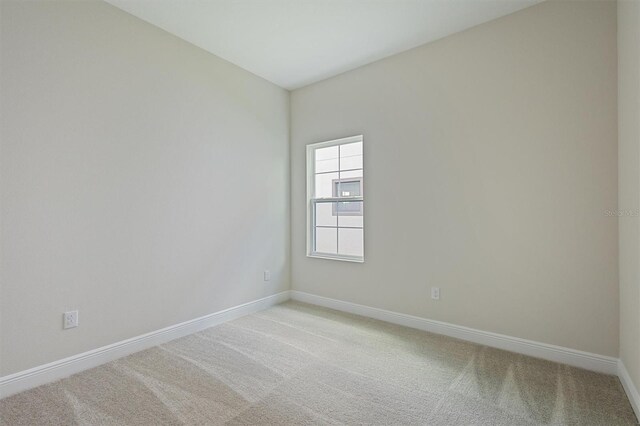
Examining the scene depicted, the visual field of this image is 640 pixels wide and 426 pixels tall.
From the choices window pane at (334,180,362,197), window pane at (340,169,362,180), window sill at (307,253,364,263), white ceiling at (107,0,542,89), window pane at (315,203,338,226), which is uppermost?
white ceiling at (107,0,542,89)

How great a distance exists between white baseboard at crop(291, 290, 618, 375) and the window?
1.90 feet

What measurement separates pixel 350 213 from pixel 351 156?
2.21 ft

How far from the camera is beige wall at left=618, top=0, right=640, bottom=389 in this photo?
66.5 inches

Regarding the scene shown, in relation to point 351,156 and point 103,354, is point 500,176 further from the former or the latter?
point 103,354

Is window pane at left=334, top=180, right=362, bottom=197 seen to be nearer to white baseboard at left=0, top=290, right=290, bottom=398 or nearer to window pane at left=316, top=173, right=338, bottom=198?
window pane at left=316, top=173, right=338, bottom=198

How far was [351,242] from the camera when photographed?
3539 millimetres

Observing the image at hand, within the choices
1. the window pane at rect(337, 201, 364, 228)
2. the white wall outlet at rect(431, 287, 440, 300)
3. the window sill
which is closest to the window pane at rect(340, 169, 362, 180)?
the window pane at rect(337, 201, 364, 228)

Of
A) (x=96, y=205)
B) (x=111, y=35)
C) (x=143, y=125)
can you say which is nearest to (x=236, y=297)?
(x=96, y=205)

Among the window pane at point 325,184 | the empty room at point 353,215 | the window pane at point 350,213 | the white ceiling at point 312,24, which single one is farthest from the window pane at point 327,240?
the white ceiling at point 312,24

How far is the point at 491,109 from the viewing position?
2559mm

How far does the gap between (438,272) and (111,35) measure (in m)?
3.42

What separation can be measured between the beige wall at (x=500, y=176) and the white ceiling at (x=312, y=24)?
196 millimetres

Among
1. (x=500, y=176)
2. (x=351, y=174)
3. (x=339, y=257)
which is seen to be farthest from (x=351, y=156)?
(x=500, y=176)

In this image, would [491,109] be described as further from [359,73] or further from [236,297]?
[236,297]
